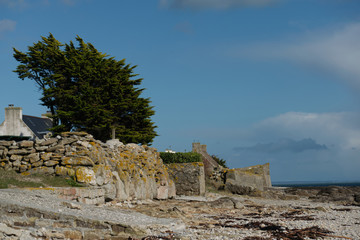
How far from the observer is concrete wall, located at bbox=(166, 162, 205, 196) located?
20.0m

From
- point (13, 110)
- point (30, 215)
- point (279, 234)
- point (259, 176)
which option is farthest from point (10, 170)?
point (13, 110)

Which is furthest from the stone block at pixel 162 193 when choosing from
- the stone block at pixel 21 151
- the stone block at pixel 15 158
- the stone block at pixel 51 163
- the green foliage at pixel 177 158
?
the stone block at pixel 15 158

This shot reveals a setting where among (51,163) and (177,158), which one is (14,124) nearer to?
(177,158)

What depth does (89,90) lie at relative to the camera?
98.5 feet

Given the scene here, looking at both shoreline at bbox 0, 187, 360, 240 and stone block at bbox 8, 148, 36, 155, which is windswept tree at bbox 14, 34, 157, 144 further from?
shoreline at bbox 0, 187, 360, 240

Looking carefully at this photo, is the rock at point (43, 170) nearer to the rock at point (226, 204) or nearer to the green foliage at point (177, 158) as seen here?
the rock at point (226, 204)

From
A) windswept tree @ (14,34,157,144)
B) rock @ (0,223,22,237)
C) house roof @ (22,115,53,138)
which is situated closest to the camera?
rock @ (0,223,22,237)

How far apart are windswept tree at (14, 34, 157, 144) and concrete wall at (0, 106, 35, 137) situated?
765 centimetres

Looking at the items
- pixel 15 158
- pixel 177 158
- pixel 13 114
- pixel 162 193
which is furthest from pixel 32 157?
pixel 13 114

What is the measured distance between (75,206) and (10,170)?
605cm

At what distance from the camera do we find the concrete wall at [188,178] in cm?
2005

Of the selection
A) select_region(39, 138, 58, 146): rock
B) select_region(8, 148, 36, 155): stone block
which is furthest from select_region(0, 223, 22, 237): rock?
select_region(39, 138, 58, 146): rock

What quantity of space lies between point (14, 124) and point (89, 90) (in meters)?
14.8

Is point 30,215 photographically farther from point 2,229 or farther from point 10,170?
point 10,170
